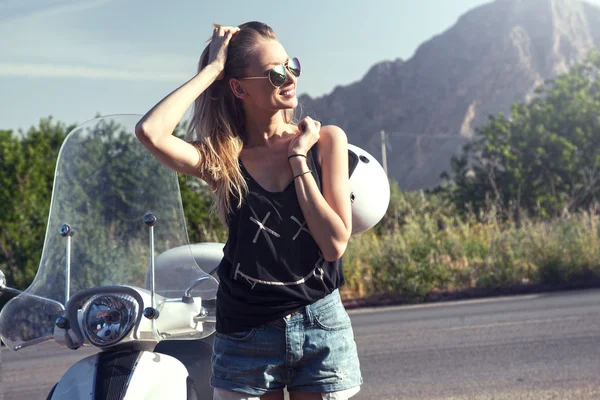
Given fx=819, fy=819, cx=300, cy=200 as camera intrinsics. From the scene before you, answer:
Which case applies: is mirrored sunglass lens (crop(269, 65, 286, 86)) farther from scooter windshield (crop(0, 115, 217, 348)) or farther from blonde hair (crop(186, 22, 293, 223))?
scooter windshield (crop(0, 115, 217, 348))

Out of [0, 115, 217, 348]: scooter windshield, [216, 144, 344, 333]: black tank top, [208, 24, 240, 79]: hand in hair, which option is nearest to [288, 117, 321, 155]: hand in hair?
[216, 144, 344, 333]: black tank top

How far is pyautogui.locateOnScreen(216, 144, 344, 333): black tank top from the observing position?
2.12m

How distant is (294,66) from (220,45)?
0.22 meters

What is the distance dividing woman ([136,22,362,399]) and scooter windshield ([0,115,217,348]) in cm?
53

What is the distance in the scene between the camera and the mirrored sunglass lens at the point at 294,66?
2.31m

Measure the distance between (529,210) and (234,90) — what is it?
21013mm

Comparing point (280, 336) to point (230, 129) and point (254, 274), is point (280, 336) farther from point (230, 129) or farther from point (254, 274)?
point (230, 129)

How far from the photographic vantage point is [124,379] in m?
2.39

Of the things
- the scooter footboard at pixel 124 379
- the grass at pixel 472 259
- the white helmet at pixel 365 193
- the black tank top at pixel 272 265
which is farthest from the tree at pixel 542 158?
the black tank top at pixel 272 265

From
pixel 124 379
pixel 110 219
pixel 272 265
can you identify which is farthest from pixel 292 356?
pixel 110 219

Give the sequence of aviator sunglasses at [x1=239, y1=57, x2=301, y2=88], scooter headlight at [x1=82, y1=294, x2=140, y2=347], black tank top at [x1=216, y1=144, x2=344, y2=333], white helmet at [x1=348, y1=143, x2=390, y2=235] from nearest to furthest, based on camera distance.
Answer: black tank top at [x1=216, y1=144, x2=344, y2=333]
aviator sunglasses at [x1=239, y1=57, x2=301, y2=88]
scooter headlight at [x1=82, y1=294, x2=140, y2=347]
white helmet at [x1=348, y1=143, x2=390, y2=235]

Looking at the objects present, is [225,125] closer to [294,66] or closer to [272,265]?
[294,66]

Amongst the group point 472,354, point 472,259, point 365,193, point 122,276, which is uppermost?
point 365,193

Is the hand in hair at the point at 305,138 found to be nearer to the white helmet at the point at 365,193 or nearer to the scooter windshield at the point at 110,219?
the white helmet at the point at 365,193
